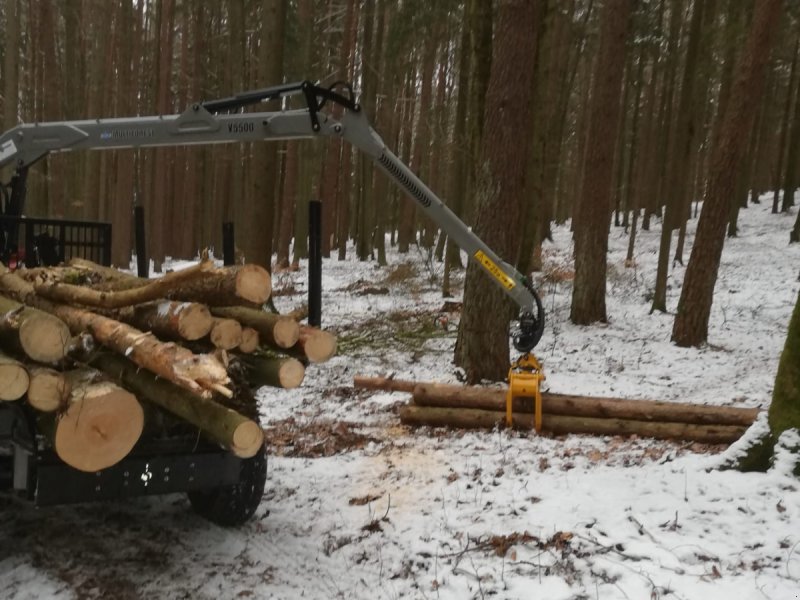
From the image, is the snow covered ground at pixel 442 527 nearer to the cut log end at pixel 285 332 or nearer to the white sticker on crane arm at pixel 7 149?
the cut log end at pixel 285 332

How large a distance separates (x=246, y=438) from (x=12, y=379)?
1.23m

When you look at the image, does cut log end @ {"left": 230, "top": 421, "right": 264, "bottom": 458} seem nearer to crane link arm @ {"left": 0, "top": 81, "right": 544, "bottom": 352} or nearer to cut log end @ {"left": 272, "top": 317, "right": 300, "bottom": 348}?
cut log end @ {"left": 272, "top": 317, "right": 300, "bottom": 348}

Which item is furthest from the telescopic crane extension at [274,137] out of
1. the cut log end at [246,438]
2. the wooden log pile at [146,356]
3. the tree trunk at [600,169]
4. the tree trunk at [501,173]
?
the tree trunk at [600,169]

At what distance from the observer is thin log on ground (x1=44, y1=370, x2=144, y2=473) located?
3.39 m

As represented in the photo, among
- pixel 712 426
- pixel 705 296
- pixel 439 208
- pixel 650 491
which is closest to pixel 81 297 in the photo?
pixel 439 208

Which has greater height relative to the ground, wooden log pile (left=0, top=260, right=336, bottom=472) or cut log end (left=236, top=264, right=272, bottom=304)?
cut log end (left=236, top=264, right=272, bottom=304)

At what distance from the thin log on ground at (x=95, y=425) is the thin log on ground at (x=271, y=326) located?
3.33 ft

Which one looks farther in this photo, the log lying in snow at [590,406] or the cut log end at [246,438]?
the log lying in snow at [590,406]

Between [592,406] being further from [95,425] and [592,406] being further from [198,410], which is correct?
[95,425]

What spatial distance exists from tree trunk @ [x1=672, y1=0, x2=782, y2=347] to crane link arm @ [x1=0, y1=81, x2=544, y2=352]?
533cm

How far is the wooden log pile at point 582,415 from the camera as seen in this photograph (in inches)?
240

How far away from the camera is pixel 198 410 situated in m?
3.71

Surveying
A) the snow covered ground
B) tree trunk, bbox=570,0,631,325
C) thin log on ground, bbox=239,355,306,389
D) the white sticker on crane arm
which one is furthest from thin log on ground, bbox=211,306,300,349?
tree trunk, bbox=570,0,631,325

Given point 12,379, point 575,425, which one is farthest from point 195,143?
point 575,425
